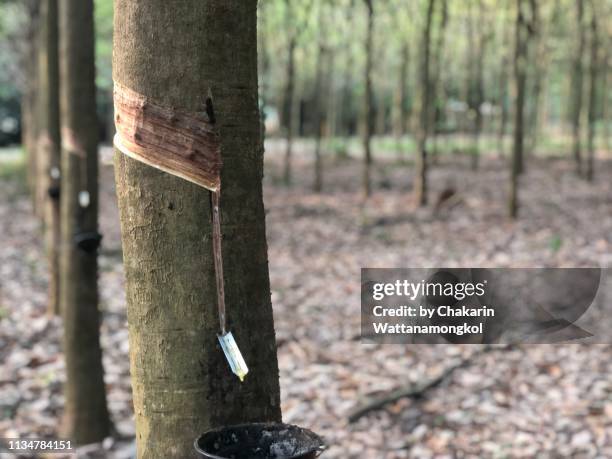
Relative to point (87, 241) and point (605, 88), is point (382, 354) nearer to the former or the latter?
point (87, 241)

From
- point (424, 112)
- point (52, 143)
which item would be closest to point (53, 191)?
point (52, 143)

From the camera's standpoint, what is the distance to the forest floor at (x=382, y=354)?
4965 mm

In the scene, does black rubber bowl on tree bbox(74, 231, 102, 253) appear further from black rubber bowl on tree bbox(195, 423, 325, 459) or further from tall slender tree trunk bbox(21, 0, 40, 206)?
tall slender tree trunk bbox(21, 0, 40, 206)

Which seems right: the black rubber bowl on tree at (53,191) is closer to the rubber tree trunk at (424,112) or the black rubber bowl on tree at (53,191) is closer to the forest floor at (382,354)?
the forest floor at (382,354)

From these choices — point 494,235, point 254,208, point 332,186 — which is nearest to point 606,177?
point 332,186

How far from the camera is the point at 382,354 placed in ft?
20.9

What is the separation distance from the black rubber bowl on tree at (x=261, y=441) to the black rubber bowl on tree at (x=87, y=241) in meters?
3.14

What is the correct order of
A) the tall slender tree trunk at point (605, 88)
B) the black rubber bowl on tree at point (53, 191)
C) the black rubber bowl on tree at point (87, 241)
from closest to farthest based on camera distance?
the black rubber bowl on tree at point (87, 241) < the black rubber bowl on tree at point (53, 191) < the tall slender tree trunk at point (605, 88)

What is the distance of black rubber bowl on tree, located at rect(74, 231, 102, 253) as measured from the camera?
4855 mm

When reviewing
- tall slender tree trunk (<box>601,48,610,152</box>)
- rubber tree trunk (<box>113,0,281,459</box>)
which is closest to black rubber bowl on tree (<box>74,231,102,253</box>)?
rubber tree trunk (<box>113,0,281,459</box>)

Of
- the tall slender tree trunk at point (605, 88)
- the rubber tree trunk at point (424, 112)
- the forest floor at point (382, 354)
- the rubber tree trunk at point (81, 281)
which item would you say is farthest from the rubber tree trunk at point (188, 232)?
the tall slender tree trunk at point (605, 88)

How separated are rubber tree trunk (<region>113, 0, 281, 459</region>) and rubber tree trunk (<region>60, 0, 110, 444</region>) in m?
3.06

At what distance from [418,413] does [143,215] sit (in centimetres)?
369

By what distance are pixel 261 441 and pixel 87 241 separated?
3176mm
